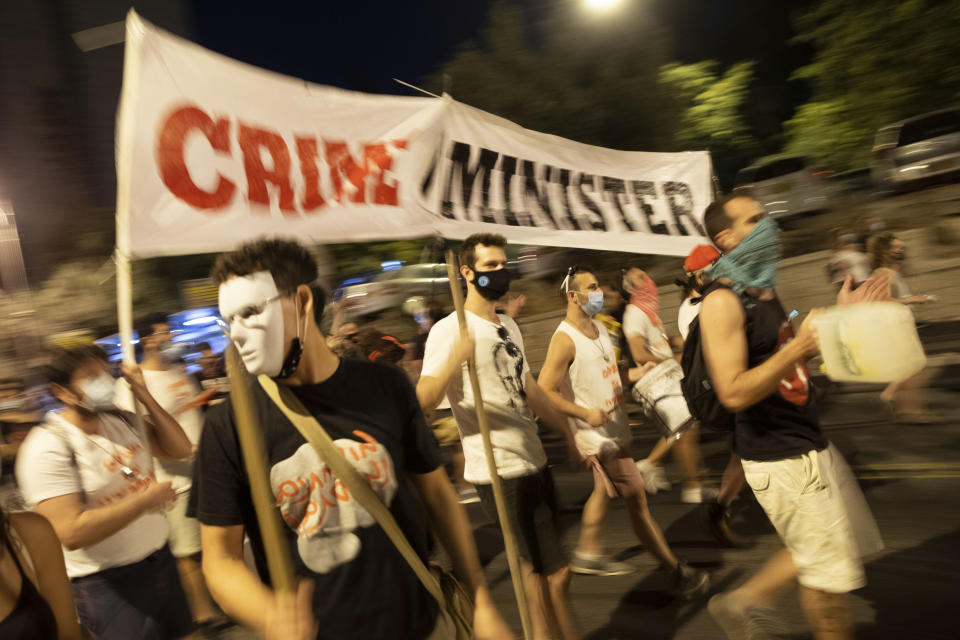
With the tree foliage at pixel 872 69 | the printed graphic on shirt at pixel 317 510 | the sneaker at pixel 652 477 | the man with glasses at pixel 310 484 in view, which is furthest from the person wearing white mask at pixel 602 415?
the tree foliage at pixel 872 69

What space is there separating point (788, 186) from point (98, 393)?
16710mm

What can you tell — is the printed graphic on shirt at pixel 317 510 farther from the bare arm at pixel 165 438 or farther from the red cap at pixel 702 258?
the red cap at pixel 702 258

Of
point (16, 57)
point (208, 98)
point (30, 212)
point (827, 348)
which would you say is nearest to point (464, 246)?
point (208, 98)

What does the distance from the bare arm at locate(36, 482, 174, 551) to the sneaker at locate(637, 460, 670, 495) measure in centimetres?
442

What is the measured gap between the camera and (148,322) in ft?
18.5

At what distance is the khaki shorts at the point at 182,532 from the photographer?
5.11 metres

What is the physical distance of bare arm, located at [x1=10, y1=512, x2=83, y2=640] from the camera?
2.15 metres

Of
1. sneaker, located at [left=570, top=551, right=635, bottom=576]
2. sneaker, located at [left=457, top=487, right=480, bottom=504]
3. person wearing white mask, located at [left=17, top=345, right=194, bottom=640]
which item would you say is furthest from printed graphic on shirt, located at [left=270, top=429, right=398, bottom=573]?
sneaker, located at [left=457, top=487, right=480, bottom=504]

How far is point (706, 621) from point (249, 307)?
10.7ft

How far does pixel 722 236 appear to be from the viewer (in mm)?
3492

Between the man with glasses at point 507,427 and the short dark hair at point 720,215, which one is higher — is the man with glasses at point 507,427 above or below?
below

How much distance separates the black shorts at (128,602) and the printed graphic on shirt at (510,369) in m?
1.74

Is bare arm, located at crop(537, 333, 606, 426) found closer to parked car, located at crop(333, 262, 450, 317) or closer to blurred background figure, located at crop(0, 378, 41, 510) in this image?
blurred background figure, located at crop(0, 378, 41, 510)

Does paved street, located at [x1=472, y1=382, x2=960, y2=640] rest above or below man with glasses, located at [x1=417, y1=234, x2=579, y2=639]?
below
